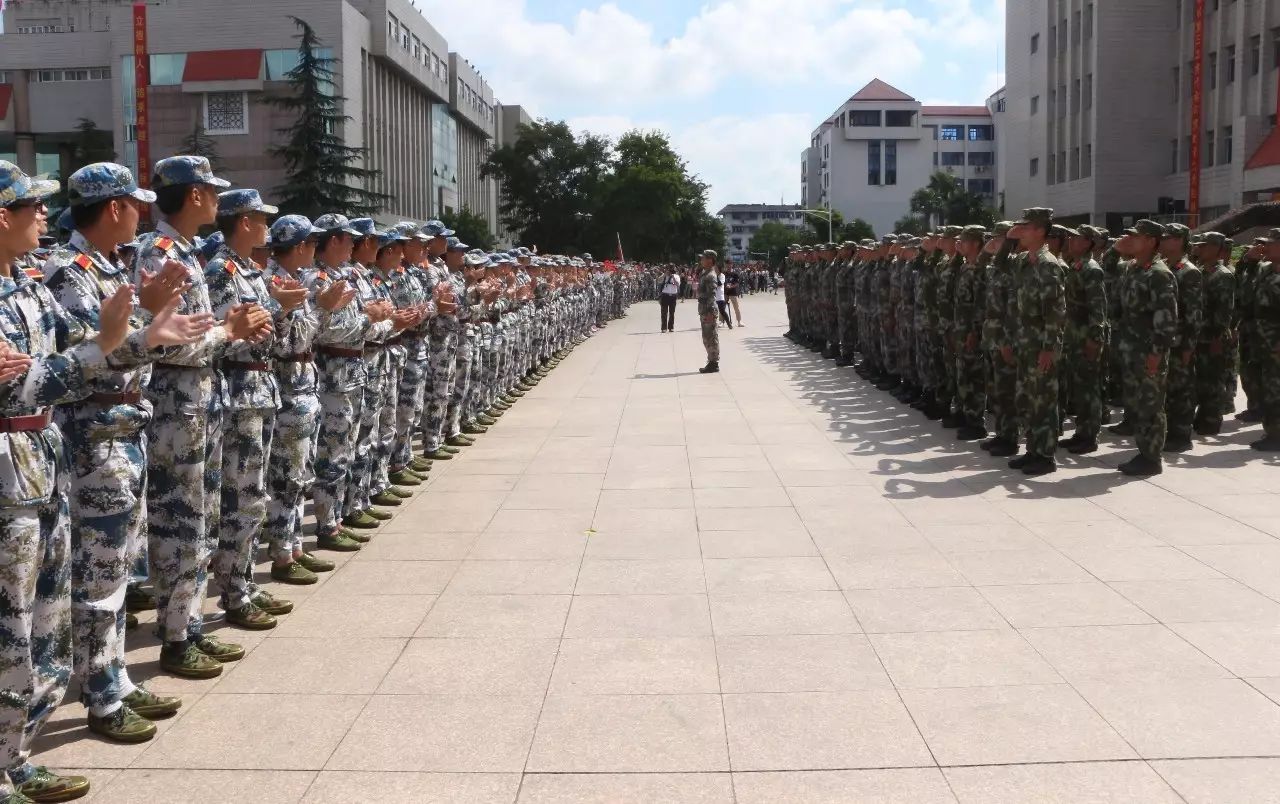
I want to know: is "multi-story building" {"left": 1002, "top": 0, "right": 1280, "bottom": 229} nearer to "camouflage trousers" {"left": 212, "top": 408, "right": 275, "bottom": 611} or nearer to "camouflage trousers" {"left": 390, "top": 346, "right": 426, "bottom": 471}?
"camouflage trousers" {"left": 390, "top": 346, "right": 426, "bottom": 471}

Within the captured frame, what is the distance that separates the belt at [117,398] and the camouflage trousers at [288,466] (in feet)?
5.78

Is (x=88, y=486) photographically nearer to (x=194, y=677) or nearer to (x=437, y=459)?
(x=194, y=677)

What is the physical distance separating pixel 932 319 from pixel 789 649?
853 centimetres

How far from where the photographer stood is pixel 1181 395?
10.6 meters

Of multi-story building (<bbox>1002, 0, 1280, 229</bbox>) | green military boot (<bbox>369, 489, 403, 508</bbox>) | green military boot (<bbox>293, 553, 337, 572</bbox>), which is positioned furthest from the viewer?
multi-story building (<bbox>1002, 0, 1280, 229</bbox>)

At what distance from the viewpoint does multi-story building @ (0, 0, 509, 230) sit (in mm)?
58062

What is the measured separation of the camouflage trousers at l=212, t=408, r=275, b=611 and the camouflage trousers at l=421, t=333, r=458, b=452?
15.9 feet

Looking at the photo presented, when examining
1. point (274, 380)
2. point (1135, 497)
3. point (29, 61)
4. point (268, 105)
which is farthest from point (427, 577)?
point (29, 61)

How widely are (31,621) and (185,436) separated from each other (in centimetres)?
118

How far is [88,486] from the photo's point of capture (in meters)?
4.15

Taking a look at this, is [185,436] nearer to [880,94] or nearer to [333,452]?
[333,452]

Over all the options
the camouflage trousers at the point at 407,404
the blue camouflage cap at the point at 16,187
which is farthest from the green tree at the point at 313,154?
the blue camouflage cap at the point at 16,187

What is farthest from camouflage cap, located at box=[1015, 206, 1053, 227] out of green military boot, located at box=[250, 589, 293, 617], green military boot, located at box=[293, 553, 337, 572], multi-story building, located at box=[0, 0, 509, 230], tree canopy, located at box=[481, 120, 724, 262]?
tree canopy, located at box=[481, 120, 724, 262]

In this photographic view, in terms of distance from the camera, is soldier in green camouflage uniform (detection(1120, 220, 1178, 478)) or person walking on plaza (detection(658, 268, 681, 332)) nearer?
soldier in green camouflage uniform (detection(1120, 220, 1178, 478))
